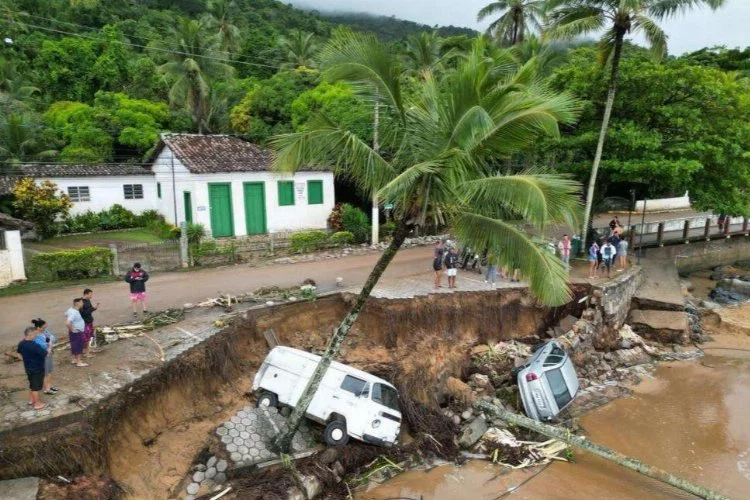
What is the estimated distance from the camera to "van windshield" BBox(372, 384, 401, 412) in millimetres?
11062

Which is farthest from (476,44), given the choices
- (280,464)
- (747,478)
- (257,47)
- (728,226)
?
(257,47)

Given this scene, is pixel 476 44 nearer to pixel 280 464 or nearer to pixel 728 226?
pixel 280 464

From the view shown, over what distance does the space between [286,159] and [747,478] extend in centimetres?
1274

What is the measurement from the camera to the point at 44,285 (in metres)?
16.6

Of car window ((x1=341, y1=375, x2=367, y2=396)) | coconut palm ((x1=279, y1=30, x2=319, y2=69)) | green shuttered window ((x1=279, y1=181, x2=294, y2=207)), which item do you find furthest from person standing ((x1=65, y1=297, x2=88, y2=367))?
coconut palm ((x1=279, y1=30, x2=319, y2=69))

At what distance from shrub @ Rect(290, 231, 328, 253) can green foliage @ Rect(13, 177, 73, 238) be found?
11.8m

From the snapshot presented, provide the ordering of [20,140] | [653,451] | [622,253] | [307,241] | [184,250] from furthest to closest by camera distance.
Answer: [20,140] < [307,241] < [622,253] < [184,250] < [653,451]

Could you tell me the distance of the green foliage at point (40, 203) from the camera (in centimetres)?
2299

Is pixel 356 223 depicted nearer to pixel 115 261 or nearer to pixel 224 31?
pixel 115 261

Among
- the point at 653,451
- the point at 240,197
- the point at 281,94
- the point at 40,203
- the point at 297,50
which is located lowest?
the point at 653,451

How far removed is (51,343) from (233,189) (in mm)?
14895

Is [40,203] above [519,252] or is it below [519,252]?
above

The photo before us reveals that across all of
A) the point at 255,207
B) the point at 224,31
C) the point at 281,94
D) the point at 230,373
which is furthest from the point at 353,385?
the point at 224,31

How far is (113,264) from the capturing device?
17.8 meters
